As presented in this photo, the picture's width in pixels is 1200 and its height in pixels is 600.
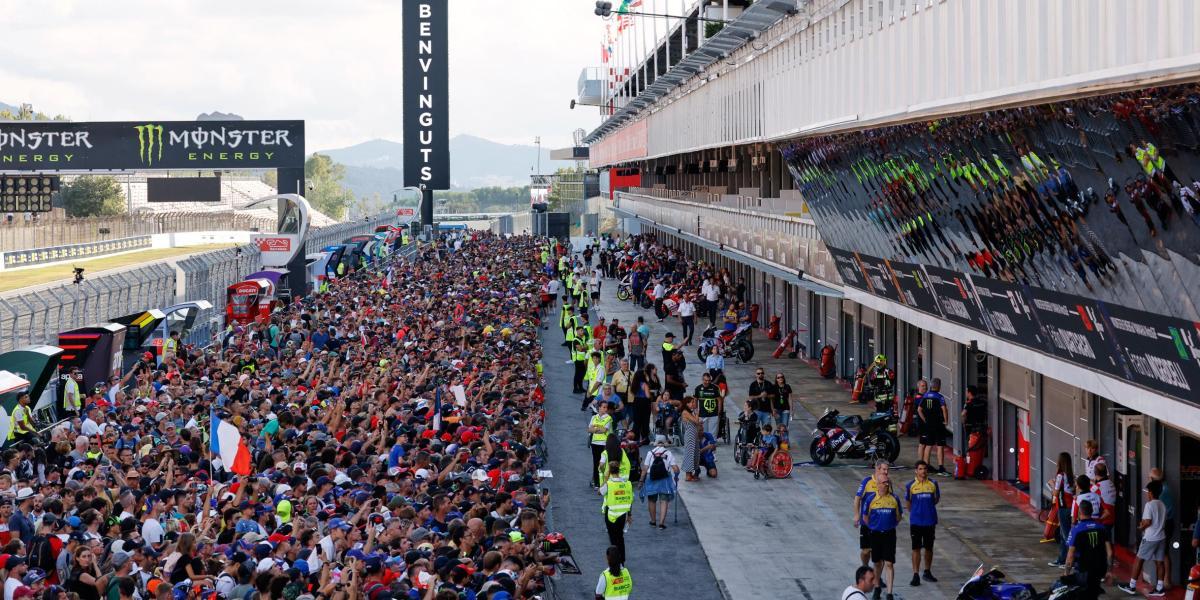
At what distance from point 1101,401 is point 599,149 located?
265 feet

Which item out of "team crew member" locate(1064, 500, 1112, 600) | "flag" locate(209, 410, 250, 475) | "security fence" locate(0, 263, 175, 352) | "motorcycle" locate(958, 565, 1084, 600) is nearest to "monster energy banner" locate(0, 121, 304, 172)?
"security fence" locate(0, 263, 175, 352)

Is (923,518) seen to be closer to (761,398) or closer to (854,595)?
(854,595)

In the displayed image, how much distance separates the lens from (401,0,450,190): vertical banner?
312ft

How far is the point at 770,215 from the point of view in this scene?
1266 inches

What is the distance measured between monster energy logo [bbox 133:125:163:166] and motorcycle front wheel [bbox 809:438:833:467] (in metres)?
43.0

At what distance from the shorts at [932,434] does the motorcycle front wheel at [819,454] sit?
5.16 ft

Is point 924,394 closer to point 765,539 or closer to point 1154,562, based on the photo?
point 765,539

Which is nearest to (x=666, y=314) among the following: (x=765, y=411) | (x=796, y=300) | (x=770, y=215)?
(x=796, y=300)

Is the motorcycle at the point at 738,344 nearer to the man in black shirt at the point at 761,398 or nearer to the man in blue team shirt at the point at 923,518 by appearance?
the man in black shirt at the point at 761,398

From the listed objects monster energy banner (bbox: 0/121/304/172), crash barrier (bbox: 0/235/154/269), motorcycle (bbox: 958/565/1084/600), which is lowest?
motorcycle (bbox: 958/565/1084/600)

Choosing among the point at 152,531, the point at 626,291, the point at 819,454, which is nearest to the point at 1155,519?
the point at 819,454

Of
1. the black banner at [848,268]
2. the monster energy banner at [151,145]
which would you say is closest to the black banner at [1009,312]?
the black banner at [848,268]

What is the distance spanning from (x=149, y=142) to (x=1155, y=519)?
50730mm

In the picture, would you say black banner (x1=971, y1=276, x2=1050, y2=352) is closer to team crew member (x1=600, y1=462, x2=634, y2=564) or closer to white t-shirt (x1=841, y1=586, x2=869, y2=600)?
team crew member (x1=600, y1=462, x2=634, y2=564)
